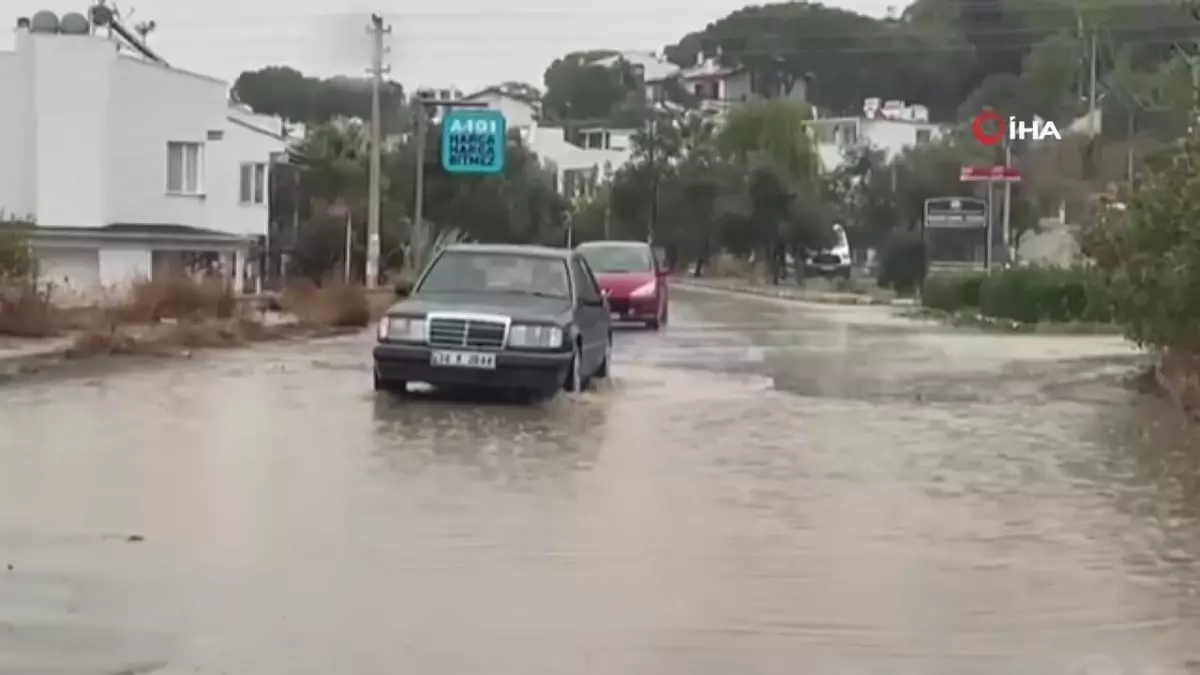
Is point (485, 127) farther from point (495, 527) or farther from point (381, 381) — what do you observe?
point (495, 527)

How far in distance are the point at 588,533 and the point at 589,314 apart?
8.53 m

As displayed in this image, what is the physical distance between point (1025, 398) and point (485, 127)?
1319 inches

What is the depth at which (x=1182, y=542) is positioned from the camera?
1043cm

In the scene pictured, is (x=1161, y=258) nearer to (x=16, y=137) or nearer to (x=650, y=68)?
(x=16, y=137)

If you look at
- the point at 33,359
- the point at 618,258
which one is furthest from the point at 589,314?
the point at 618,258

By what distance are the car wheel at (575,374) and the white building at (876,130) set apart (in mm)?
91817

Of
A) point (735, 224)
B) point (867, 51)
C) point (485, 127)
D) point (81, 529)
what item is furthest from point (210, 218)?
point (867, 51)

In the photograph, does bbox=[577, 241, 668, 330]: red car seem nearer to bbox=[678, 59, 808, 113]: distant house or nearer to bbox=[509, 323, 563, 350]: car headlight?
bbox=[509, 323, 563, 350]: car headlight

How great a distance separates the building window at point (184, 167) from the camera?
54.5 m

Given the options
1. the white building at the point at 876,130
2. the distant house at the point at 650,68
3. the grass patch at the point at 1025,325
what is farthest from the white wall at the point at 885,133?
the grass patch at the point at 1025,325

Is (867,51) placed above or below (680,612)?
above

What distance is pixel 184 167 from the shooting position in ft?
179

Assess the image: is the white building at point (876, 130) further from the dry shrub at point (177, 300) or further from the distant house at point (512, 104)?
the dry shrub at point (177, 300)

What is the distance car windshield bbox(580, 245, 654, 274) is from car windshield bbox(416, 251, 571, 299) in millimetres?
14946
